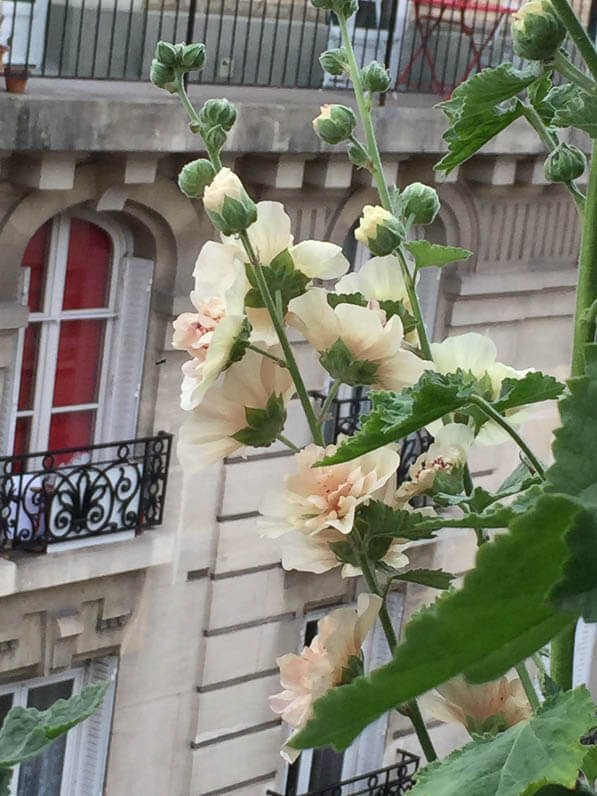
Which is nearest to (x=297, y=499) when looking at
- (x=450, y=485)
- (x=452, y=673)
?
(x=450, y=485)

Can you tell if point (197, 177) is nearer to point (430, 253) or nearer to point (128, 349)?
point (430, 253)

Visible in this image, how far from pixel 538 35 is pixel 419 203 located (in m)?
0.37

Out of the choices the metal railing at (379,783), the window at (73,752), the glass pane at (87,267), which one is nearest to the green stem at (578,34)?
the glass pane at (87,267)

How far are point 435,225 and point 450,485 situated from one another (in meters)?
9.27

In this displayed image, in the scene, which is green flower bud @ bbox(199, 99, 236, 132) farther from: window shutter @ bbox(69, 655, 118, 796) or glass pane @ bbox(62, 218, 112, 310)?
window shutter @ bbox(69, 655, 118, 796)

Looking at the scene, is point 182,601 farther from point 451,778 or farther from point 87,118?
point 451,778

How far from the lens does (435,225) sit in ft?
34.2

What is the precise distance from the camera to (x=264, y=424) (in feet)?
3.92

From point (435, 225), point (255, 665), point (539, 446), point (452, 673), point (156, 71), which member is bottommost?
point (255, 665)

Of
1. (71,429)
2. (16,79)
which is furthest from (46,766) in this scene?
(16,79)

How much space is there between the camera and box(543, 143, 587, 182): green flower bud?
4.32 ft

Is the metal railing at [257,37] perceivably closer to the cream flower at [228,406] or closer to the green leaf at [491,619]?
the cream flower at [228,406]

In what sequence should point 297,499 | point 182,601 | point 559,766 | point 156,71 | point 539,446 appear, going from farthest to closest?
point 539,446 < point 182,601 < point 156,71 < point 297,499 < point 559,766

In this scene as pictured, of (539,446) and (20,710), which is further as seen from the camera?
(539,446)
